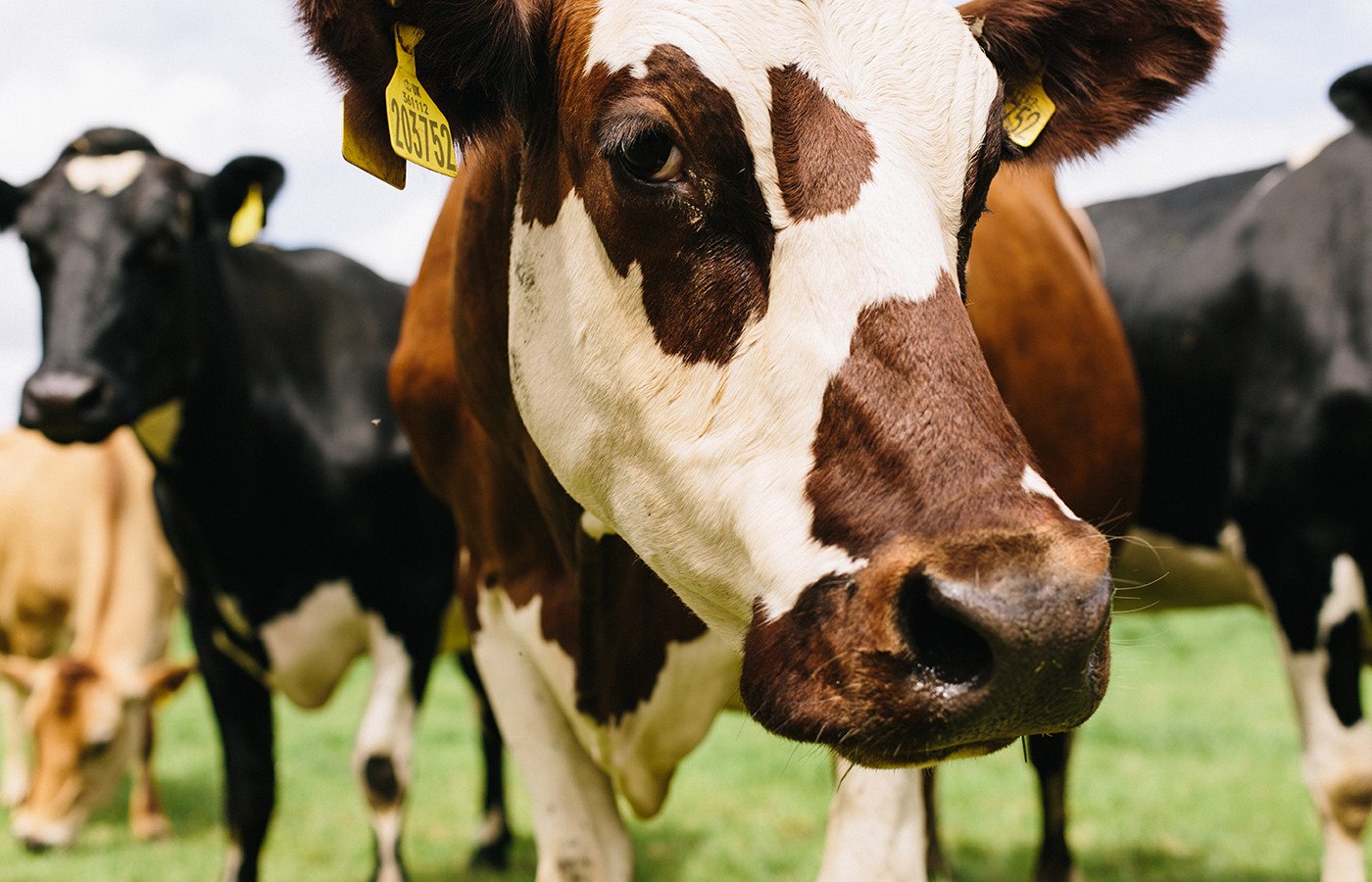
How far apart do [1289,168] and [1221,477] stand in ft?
3.62

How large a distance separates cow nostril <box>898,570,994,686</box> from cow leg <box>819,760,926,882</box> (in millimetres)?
864

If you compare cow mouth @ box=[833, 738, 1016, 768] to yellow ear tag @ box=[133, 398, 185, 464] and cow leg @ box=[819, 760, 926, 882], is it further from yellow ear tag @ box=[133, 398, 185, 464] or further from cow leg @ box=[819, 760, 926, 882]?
yellow ear tag @ box=[133, 398, 185, 464]

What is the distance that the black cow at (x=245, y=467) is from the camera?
14.8ft

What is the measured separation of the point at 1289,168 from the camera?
4.69 meters

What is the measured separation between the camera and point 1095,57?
2719 mm

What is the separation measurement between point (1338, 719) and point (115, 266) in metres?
3.91

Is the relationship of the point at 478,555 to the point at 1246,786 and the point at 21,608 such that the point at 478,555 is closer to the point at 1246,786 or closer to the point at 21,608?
the point at 1246,786

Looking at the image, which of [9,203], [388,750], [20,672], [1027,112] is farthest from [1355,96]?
[20,672]

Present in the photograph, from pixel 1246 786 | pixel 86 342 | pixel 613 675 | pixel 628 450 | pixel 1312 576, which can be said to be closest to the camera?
pixel 628 450

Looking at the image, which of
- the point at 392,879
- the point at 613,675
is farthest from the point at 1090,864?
the point at 613,675

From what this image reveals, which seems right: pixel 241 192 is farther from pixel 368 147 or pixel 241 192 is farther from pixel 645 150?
pixel 645 150

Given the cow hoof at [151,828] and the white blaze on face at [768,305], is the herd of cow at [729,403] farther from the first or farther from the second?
the cow hoof at [151,828]

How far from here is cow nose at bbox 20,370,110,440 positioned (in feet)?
13.6

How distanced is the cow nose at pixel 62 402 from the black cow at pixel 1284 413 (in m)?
3.18
